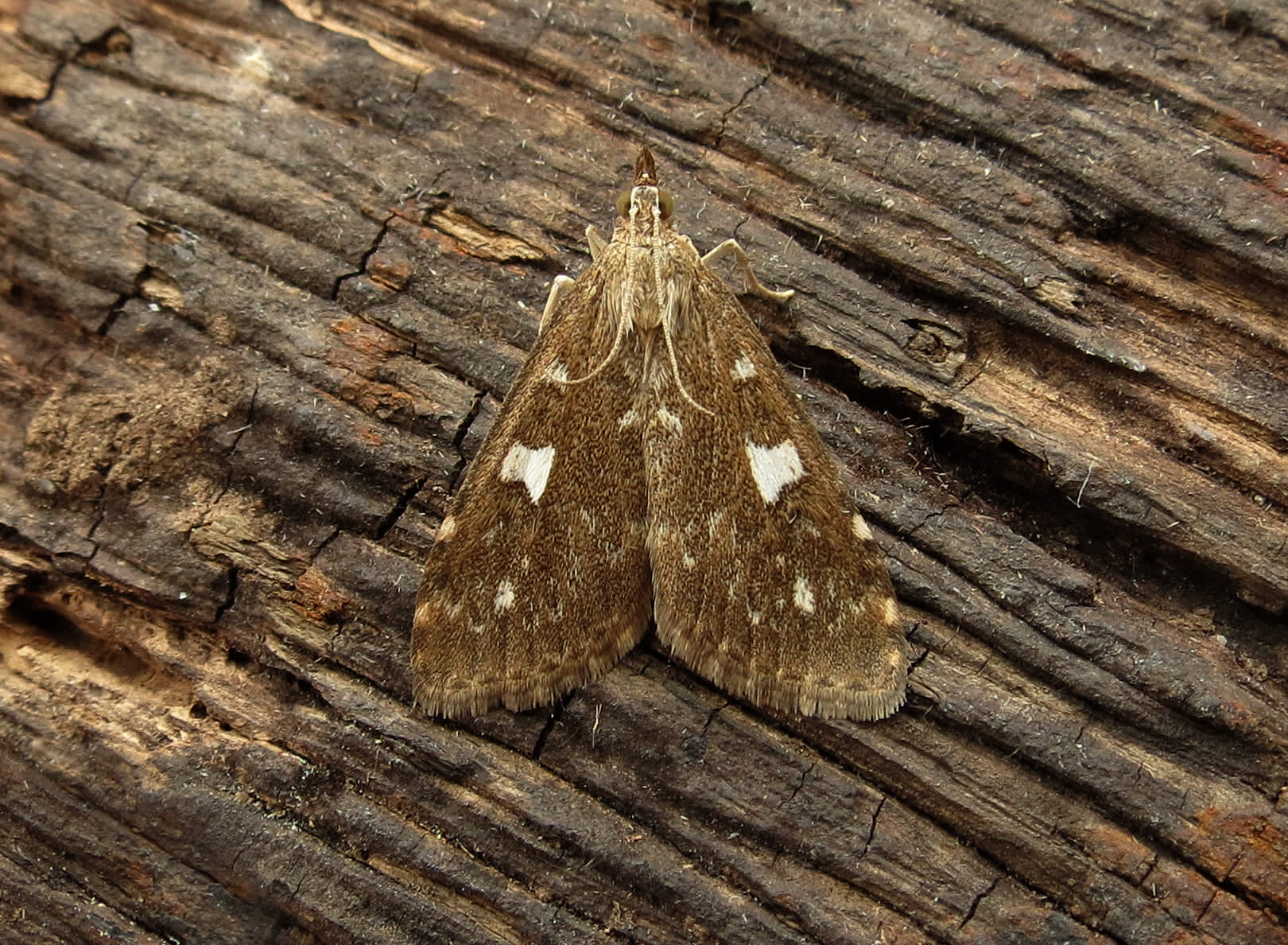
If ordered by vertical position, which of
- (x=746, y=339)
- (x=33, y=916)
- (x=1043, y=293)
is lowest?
(x=33, y=916)

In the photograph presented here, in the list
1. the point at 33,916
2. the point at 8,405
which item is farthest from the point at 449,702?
the point at 8,405

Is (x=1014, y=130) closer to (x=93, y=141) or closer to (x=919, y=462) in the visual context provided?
(x=919, y=462)

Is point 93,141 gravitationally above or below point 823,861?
above

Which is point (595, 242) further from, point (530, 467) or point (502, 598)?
point (502, 598)

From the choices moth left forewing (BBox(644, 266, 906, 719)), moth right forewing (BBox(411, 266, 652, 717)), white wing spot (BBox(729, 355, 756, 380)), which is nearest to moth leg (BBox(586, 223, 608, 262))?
moth right forewing (BBox(411, 266, 652, 717))

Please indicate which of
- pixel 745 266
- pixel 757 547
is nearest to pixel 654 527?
pixel 757 547

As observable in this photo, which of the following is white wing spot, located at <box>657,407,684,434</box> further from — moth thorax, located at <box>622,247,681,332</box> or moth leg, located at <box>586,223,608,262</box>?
moth leg, located at <box>586,223,608,262</box>
